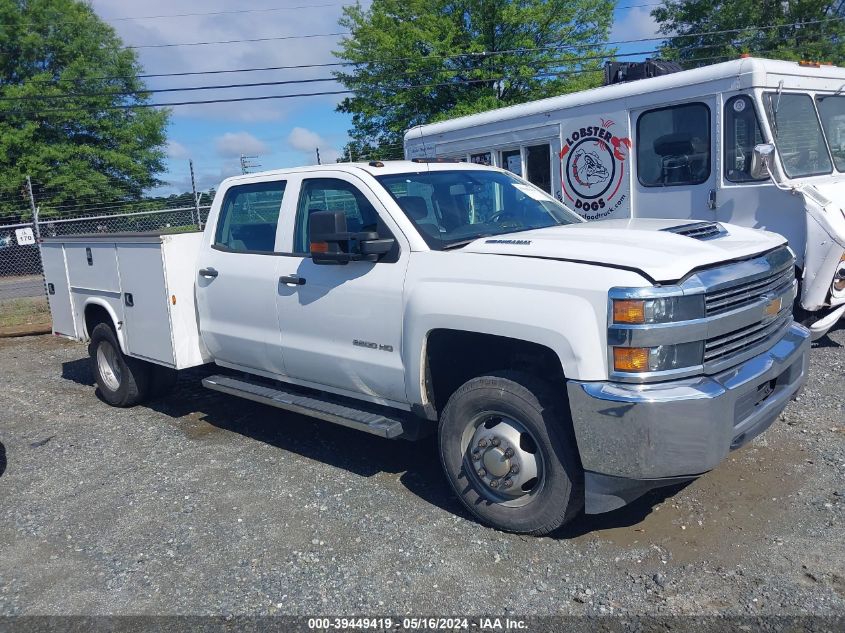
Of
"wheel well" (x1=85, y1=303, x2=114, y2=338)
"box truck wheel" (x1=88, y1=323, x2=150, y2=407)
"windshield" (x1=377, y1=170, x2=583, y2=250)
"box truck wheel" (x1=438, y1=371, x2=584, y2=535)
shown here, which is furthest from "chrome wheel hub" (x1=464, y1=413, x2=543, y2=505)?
"wheel well" (x1=85, y1=303, x2=114, y2=338)

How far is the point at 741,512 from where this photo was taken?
4.18 m

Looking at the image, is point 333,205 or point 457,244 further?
point 333,205

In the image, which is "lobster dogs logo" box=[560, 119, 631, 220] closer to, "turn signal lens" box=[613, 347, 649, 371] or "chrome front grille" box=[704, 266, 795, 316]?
"chrome front grille" box=[704, 266, 795, 316]

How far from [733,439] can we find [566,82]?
74.9 feet

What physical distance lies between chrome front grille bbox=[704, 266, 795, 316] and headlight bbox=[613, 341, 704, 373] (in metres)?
0.22

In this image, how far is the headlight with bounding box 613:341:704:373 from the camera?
11.2 feet

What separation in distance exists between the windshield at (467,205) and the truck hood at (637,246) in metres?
0.26

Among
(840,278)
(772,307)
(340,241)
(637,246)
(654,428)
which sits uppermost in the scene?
(340,241)

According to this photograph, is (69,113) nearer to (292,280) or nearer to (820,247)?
(292,280)

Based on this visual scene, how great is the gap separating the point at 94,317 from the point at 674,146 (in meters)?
6.13

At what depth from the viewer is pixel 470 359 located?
4418mm

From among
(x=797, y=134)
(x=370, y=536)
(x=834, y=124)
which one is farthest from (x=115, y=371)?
(x=834, y=124)

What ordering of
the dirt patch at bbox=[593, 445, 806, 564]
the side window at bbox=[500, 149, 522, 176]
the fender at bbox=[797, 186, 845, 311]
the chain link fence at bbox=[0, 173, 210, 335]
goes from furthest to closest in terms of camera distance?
the chain link fence at bbox=[0, 173, 210, 335]
the side window at bbox=[500, 149, 522, 176]
the fender at bbox=[797, 186, 845, 311]
the dirt patch at bbox=[593, 445, 806, 564]

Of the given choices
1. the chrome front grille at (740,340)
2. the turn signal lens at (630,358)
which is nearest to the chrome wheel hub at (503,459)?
the turn signal lens at (630,358)
